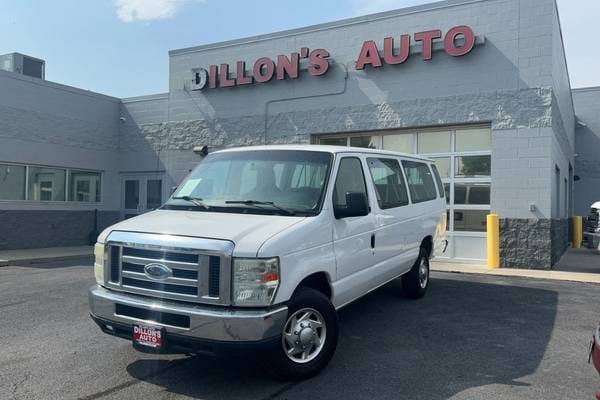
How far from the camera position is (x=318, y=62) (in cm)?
1378

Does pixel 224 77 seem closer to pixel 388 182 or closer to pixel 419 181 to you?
pixel 419 181

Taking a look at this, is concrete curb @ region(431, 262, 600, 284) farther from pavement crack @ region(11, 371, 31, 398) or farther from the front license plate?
pavement crack @ region(11, 371, 31, 398)

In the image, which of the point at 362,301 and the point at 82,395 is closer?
the point at 82,395

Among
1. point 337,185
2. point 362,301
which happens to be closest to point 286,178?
point 337,185

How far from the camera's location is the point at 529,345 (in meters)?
5.50

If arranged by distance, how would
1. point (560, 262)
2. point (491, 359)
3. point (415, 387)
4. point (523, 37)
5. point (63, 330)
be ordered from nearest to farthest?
1. point (415, 387)
2. point (491, 359)
3. point (63, 330)
4. point (523, 37)
5. point (560, 262)

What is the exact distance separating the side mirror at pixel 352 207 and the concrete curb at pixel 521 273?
6690 millimetres

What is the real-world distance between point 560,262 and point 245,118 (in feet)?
32.0

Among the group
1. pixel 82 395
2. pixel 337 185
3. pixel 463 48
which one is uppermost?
pixel 463 48

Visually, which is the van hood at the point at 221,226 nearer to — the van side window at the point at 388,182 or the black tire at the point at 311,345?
the black tire at the point at 311,345

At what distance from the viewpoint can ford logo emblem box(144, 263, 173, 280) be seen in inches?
160

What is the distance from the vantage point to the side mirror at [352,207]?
476 cm

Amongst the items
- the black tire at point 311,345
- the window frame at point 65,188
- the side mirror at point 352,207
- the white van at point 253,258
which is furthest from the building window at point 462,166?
the window frame at point 65,188

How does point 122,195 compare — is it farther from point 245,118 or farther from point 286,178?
point 286,178
